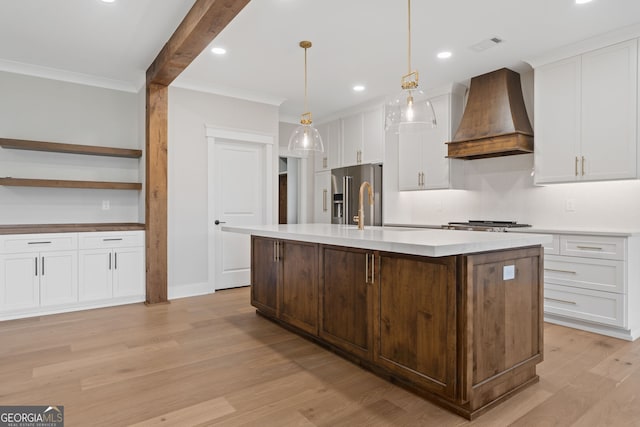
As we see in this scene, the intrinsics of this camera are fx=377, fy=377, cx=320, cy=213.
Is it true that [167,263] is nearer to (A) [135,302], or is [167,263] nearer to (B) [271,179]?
(A) [135,302]

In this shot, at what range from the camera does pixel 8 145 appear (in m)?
3.90

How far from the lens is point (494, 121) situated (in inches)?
160

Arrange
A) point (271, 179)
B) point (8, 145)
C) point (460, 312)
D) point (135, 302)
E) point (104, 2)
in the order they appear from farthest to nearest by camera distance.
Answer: point (271, 179), point (135, 302), point (8, 145), point (104, 2), point (460, 312)

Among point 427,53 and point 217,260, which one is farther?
point 217,260

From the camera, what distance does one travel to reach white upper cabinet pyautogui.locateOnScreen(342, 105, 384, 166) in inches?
214

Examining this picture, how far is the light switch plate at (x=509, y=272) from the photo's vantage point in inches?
82.0

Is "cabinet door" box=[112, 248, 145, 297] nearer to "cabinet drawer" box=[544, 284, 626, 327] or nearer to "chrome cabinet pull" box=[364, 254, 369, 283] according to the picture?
"chrome cabinet pull" box=[364, 254, 369, 283]

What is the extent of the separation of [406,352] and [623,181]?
2.95m

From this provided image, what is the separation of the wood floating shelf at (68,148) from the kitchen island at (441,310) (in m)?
2.85

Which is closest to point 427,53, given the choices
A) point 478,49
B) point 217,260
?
point 478,49

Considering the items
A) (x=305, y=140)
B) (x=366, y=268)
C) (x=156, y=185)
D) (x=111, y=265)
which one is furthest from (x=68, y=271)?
(x=366, y=268)

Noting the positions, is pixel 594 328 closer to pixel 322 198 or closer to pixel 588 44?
pixel 588 44

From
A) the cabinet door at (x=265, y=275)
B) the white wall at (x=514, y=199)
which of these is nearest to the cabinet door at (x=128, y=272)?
the cabinet door at (x=265, y=275)

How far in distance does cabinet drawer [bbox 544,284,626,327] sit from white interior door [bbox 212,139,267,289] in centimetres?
355
